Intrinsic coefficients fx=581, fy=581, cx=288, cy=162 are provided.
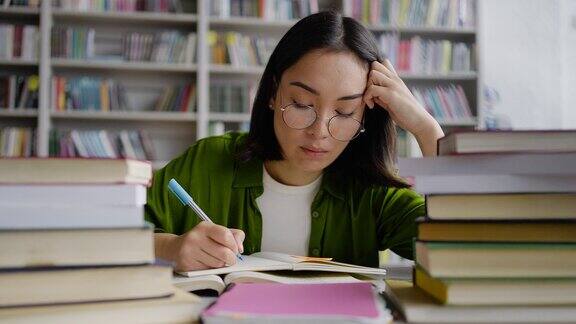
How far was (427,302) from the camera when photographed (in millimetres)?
609

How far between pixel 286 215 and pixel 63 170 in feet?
2.94

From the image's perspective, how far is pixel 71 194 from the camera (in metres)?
0.58

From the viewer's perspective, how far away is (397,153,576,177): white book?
61cm

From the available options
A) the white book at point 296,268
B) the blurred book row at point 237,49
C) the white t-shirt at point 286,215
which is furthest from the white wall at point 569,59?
the white book at point 296,268

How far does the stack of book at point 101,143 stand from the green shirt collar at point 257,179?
213 centimetres

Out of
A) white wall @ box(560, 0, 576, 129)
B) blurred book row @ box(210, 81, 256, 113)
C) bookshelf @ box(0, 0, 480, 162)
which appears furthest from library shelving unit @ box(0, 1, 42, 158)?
white wall @ box(560, 0, 576, 129)

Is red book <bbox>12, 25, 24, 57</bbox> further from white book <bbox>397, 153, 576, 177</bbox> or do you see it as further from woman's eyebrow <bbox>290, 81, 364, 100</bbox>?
white book <bbox>397, 153, 576, 177</bbox>

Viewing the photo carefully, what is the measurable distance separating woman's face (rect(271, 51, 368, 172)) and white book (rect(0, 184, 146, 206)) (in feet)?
2.18

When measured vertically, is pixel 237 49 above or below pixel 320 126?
above

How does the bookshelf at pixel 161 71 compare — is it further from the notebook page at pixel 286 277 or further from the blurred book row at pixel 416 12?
the notebook page at pixel 286 277

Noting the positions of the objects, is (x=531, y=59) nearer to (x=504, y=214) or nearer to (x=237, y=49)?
(x=237, y=49)

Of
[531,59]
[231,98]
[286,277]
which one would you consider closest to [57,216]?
[286,277]

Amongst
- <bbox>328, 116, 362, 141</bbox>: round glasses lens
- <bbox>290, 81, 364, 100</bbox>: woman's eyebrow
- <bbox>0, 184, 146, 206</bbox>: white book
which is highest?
<bbox>290, 81, 364, 100</bbox>: woman's eyebrow

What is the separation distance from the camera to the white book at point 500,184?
24.5 inches
